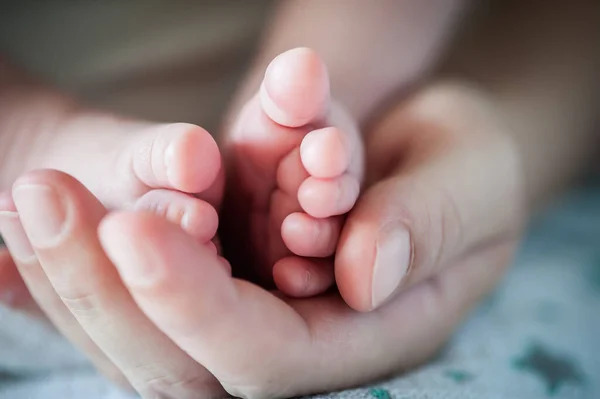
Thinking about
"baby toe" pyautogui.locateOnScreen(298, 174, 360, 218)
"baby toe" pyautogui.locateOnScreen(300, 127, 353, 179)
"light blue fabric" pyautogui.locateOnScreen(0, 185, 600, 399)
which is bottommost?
"light blue fabric" pyautogui.locateOnScreen(0, 185, 600, 399)

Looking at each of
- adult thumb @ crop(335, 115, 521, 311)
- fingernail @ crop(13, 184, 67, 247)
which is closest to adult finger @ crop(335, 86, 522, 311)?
adult thumb @ crop(335, 115, 521, 311)

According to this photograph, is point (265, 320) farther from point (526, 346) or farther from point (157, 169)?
point (526, 346)

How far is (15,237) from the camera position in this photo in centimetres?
29

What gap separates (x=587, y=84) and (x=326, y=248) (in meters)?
0.47

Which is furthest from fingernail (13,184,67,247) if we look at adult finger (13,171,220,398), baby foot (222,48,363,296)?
baby foot (222,48,363,296)

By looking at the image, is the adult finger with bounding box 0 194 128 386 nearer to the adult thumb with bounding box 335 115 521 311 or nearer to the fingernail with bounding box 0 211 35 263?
the fingernail with bounding box 0 211 35 263

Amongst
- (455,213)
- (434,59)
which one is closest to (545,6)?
(434,59)

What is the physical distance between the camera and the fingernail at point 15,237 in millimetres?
287

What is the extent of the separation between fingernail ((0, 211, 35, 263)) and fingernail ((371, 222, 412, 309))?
16 cm

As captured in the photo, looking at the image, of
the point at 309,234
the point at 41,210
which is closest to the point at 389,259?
the point at 309,234

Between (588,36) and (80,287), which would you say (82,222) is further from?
(588,36)

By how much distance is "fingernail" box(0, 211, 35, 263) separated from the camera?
287 millimetres

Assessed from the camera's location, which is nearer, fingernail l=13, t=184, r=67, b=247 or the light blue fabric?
fingernail l=13, t=184, r=67, b=247

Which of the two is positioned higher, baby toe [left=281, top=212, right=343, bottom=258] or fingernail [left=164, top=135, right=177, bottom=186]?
fingernail [left=164, top=135, right=177, bottom=186]
